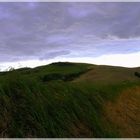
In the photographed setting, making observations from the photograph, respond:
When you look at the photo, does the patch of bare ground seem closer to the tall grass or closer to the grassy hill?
the grassy hill

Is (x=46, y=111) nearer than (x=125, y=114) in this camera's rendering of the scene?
Yes

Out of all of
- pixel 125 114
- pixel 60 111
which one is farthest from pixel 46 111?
pixel 125 114

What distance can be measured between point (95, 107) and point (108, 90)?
224cm

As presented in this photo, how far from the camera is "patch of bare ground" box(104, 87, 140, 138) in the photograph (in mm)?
11102

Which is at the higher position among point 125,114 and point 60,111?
point 60,111

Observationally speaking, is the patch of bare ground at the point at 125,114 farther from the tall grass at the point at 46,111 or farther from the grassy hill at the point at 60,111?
the tall grass at the point at 46,111

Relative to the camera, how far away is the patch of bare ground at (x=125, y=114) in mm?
11102

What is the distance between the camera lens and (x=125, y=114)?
12.2 metres

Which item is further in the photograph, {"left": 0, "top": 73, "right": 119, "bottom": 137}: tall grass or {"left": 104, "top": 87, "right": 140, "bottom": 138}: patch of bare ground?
{"left": 104, "top": 87, "right": 140, "bottom": 138}: patch of bare ground

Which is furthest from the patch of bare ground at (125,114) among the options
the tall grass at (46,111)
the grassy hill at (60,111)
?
the tall grass at (46,111)

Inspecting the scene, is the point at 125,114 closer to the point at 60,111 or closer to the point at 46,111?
the point at 60,111

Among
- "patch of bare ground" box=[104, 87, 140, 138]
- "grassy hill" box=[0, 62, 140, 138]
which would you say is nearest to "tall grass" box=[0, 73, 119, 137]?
"grassy hill" box=[0, 62, 140, 138]

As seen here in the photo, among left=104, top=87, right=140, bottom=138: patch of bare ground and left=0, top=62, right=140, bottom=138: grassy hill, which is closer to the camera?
left=0, top=62, right=140, bottom=138: grassy hill

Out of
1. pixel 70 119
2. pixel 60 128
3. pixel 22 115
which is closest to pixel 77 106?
pixel 70 119
